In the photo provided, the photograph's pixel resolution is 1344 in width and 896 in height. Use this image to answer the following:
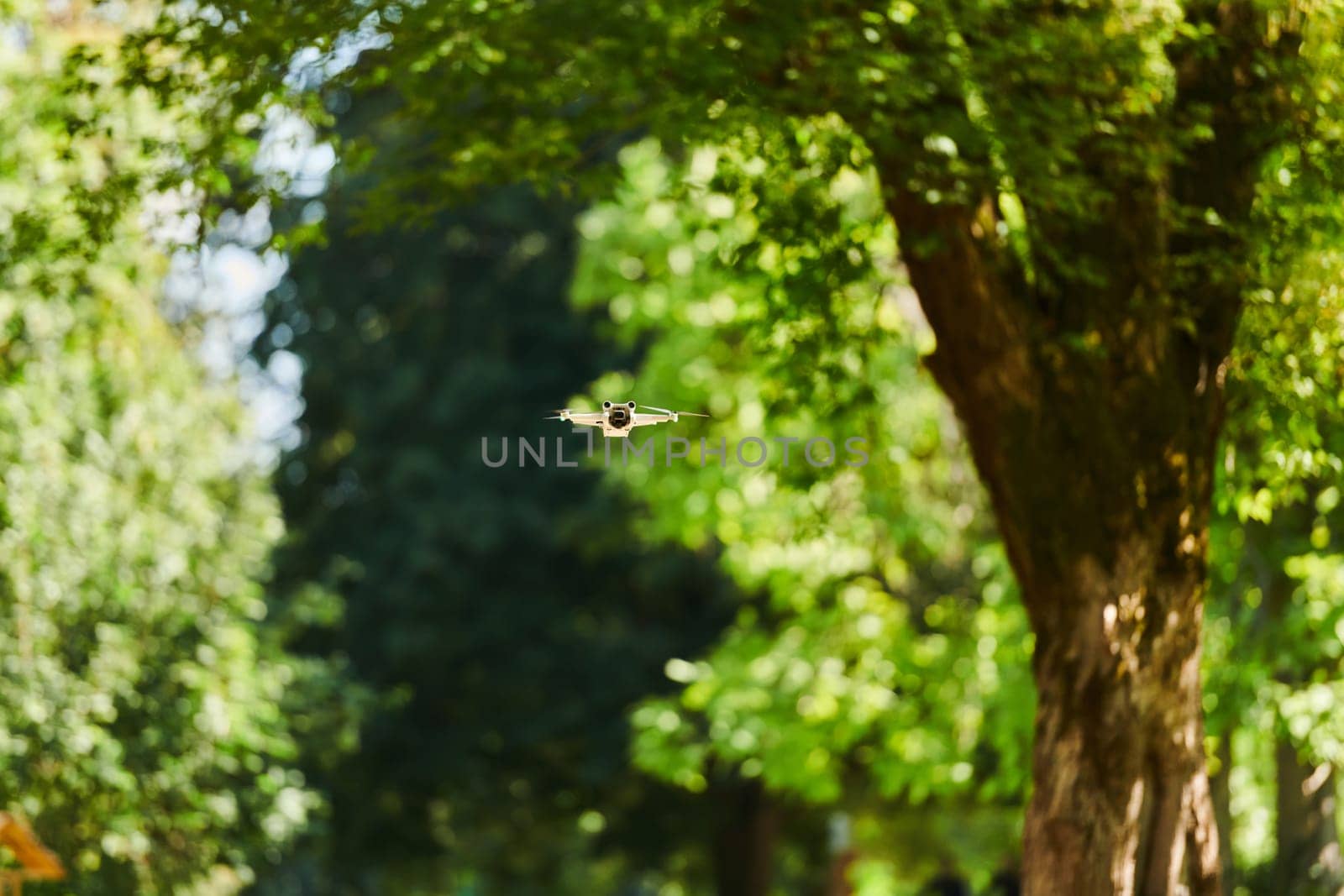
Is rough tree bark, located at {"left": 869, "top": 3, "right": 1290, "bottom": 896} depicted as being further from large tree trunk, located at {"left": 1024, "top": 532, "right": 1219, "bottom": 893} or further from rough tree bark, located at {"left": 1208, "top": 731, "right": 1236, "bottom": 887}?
rough tree bark, located at {"left": 1208, "top": 731, "right": 1236, "bottom": 887}

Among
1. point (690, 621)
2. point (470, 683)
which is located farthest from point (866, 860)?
point (470, 683)

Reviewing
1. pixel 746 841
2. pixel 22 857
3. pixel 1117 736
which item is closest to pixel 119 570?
pixel 22 857

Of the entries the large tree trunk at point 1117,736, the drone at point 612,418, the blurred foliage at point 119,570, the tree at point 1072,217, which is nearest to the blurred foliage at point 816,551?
the blurred foliage at point 119,570

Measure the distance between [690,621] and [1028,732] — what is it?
11272mm

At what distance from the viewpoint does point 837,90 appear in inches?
318

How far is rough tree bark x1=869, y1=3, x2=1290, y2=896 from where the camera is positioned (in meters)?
8.27

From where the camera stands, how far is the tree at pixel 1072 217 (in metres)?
8.19

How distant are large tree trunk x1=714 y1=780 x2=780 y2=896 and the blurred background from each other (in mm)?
63

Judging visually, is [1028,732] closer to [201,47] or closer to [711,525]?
[711,525]

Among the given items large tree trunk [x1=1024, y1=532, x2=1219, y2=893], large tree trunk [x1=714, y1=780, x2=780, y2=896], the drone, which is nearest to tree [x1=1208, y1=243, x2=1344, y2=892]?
large tree trunk [x1=1024, y1=532, x2=1219, y2=893]

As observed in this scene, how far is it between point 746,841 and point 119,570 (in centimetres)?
1100

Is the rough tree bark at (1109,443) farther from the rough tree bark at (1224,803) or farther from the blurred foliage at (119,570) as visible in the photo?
the blurred foliage at (119,570)

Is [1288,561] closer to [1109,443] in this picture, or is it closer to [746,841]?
[1109,443]

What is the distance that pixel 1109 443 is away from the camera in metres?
8.45
